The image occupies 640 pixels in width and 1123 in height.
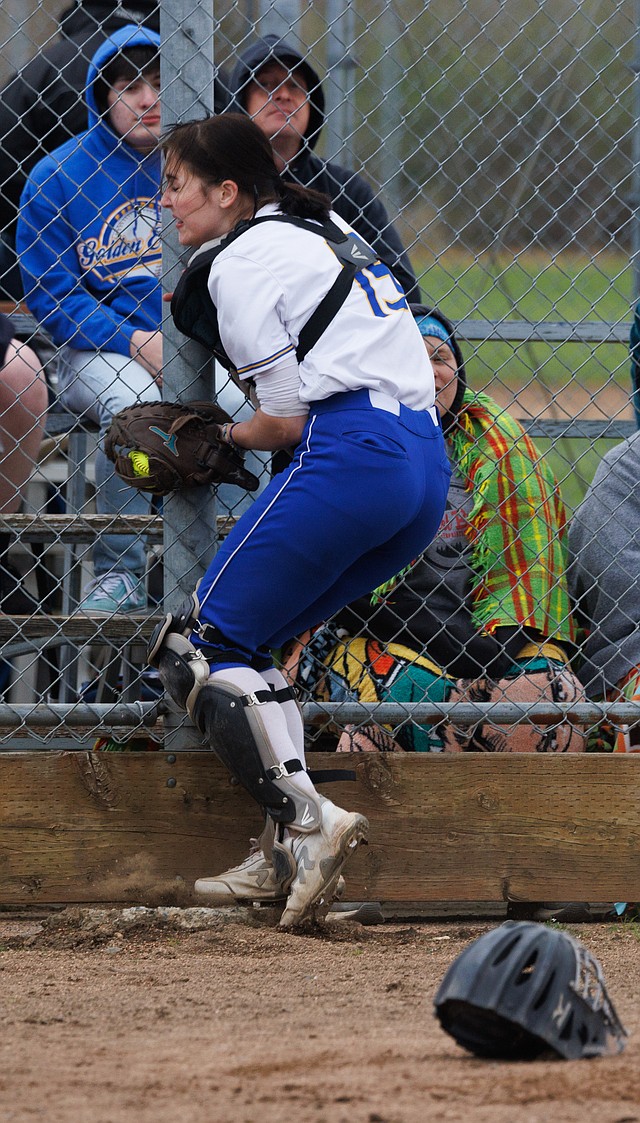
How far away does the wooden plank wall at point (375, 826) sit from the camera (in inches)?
132

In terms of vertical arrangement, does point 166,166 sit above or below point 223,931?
above

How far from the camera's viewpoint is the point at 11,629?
3.53 meters

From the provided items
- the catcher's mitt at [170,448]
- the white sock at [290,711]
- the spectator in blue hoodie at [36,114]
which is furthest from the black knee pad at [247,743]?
the spectator in blue hoodie at [36,114]

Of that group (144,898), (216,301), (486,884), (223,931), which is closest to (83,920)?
(144,898)

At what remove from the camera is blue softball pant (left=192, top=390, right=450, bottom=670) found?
2.92 m

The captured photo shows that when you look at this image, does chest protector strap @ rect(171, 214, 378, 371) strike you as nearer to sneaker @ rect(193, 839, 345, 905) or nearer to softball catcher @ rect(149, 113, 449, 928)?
softball catcher @ rect(149, 113, 449, 928)

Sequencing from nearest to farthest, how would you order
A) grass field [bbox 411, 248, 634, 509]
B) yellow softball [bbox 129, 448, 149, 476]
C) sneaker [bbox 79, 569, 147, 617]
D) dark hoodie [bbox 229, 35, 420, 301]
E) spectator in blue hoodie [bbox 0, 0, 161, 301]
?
yellow softball [bbox 129, 448, 149, 476] < sneaker [bbox 79, 569, 147, 617] < dark hoodie [bbox 229, 35, 420, 301] < spectator in blue hoodie [bbox 0, 0, 161, 301] < grass field [bbox 411, 248, 634, 509]

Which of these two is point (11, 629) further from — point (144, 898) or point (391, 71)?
point (391, 71)

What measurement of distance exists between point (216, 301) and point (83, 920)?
164 centimetres

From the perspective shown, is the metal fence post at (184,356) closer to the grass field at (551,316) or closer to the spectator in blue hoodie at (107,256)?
the spectator in blue hoodie at (107,256)

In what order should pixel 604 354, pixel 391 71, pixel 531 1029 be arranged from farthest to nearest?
pixel 604 354, pixel 391 71, pixel 531 1029

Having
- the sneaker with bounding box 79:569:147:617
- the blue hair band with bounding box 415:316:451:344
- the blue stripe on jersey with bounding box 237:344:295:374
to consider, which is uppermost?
the blue stripe on jersey with bounding box 237:344:295:374

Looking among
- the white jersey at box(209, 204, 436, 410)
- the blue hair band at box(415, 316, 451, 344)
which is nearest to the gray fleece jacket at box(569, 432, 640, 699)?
the blue hair band at box(415, 316, 451, 344)

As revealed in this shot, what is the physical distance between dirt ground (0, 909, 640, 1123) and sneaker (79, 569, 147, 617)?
0.86 meters
